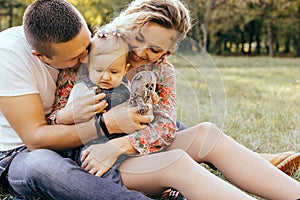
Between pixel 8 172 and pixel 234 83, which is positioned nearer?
pixel 8 172

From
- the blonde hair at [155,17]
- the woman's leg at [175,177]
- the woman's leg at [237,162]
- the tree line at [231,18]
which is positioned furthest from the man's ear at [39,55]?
the tree line at [231,18]

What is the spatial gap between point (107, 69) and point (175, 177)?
0.46 m

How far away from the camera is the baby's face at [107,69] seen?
6.16 feet

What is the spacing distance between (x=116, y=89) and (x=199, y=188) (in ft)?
1.58

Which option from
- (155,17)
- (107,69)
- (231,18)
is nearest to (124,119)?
(107,69)

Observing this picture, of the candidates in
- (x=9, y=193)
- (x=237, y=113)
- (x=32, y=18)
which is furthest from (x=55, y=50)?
(x=237, y=113)

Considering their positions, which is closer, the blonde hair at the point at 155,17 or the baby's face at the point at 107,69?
the baby's face at the point at 107,69

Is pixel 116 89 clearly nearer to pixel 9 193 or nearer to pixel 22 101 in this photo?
pixel 22 101

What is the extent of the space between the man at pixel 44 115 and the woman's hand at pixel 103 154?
4 centimetres

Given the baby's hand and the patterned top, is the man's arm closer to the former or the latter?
the patterned top

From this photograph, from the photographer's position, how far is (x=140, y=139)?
6.37 feet

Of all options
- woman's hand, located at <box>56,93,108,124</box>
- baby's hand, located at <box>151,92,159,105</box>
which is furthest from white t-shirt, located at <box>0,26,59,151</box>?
baby's hand, located at <box>151,92,159,105</box>

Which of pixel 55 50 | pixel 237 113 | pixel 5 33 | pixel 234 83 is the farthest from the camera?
pixel 234 83

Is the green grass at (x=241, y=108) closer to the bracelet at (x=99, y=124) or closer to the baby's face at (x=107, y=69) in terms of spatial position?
the baby's face at (x=107, y=69)
